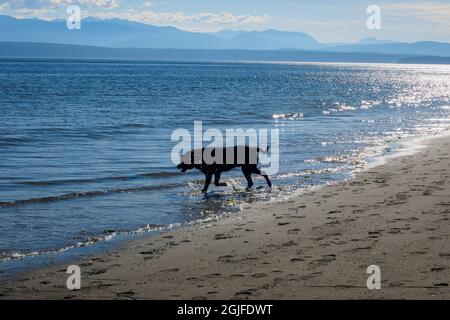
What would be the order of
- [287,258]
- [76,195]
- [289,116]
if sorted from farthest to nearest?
[289,116]
[76,195]
[287,258]

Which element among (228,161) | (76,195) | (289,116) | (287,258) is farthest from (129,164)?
(289,116)

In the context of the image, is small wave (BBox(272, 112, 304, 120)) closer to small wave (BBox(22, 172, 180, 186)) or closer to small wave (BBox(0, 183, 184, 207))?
small wave (BBox(22, 172, 180, 186))

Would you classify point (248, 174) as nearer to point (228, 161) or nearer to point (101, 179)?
point (228, 161)

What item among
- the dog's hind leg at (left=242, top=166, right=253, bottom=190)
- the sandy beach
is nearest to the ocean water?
the dog's hind leg at (left=242, top=166, right=253, bottom=190)

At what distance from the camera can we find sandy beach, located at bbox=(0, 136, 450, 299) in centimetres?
693

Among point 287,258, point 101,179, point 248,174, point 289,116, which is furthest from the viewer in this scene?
point 289,116

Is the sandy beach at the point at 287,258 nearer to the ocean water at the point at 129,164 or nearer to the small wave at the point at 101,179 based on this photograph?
the ocean water at the point at 129,164

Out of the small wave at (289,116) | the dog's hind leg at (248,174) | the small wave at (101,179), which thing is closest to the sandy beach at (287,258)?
the dog's hind leg at (248,174)

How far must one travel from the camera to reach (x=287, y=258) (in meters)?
8.25

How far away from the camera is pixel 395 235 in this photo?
9.26m
